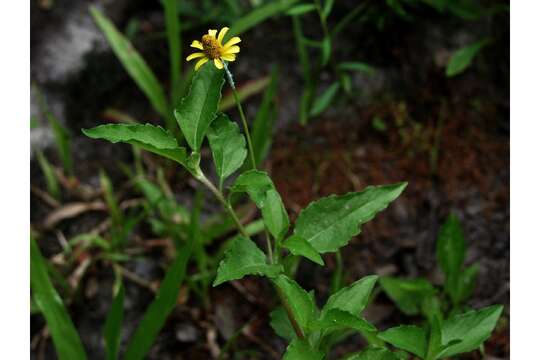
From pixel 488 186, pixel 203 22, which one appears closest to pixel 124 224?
pixel 203 22

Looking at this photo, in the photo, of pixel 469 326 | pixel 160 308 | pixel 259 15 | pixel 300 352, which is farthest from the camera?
pixel 259 15

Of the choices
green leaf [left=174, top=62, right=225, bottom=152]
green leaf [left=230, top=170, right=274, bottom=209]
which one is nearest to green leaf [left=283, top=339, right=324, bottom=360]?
green leaf [left=230, top=170, right=274, bottom=209]

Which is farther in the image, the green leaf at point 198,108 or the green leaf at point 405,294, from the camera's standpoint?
the green leaf at point 405,294

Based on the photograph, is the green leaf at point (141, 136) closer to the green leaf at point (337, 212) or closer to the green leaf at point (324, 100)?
the green leaf at point (337, 212)

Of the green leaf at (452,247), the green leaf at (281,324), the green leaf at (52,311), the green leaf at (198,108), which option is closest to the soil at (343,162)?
the green leaf at (452,247)

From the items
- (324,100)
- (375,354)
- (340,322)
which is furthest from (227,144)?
(324,100)

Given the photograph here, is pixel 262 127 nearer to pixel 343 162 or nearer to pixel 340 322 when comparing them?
pixel 343 162
